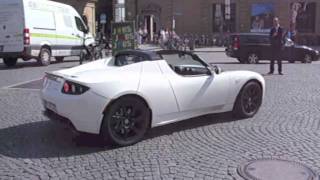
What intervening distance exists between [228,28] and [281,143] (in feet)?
145

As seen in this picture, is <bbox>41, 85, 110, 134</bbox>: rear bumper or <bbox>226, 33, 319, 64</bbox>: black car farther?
<bbox>226, 33, 319, 64</bbox>: black car

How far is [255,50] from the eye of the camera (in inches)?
909

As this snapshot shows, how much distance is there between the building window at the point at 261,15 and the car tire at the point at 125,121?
43093 millimetres

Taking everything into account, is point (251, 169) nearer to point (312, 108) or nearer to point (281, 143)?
point (281, 143)

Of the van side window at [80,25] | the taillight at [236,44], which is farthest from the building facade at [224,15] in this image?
the van side window at [80,25]

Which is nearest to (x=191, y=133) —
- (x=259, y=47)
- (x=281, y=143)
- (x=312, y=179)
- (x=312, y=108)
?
(x=281, y=143)

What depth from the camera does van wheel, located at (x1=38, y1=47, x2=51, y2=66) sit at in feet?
63.0

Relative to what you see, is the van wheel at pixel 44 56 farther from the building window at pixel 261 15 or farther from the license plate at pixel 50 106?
the building window at pixel 261 15

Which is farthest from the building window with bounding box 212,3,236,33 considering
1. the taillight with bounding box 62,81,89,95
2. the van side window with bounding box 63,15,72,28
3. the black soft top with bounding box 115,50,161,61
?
the taillight with bounding box 62,81,89,95

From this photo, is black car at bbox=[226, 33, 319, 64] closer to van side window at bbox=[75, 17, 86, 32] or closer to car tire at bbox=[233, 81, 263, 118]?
van side window at bbox=[75, 17, 86, 32]

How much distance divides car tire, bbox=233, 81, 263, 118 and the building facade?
39.3m

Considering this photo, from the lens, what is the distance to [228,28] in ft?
164

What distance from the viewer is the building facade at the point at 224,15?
157 ft

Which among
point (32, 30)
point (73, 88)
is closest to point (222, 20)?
point (32, 30)
